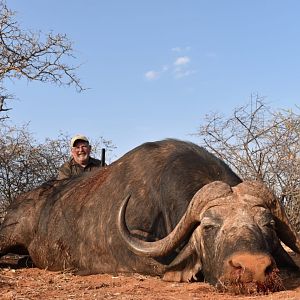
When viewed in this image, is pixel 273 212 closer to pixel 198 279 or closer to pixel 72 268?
pixel 198 279

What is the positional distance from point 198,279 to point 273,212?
91cm

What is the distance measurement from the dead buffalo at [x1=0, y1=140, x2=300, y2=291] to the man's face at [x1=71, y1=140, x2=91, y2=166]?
1.51 meters

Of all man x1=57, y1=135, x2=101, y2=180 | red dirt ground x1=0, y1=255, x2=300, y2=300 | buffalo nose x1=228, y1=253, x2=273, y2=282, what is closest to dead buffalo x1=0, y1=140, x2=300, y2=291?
buffalo nose x1=228, y1=253, x2=273, y2=282

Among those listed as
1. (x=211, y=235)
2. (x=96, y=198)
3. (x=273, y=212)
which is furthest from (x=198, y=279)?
(x=96, y=198)

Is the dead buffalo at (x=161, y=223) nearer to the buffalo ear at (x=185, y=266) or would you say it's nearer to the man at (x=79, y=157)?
the buffalo ear at (x=185, y=266)

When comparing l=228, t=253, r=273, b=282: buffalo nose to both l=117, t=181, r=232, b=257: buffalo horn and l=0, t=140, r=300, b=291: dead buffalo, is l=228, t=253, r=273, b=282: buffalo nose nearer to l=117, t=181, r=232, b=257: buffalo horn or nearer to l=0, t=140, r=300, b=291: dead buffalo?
l=0, t=140, r=300, b=291: dead buffalo

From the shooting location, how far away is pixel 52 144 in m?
14.1

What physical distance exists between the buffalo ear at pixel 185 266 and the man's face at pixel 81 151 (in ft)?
15.3

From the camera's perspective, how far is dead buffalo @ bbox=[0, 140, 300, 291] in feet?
14.1

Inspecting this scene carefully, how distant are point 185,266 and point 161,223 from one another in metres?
0.74

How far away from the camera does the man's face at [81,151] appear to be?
9.45 m

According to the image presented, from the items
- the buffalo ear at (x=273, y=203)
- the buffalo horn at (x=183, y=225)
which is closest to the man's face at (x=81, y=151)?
the buffalo horn at (x=183, y=225)

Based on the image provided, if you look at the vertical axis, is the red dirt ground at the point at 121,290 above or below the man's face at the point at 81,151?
below

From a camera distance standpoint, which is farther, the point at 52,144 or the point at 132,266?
the point at 52,144
